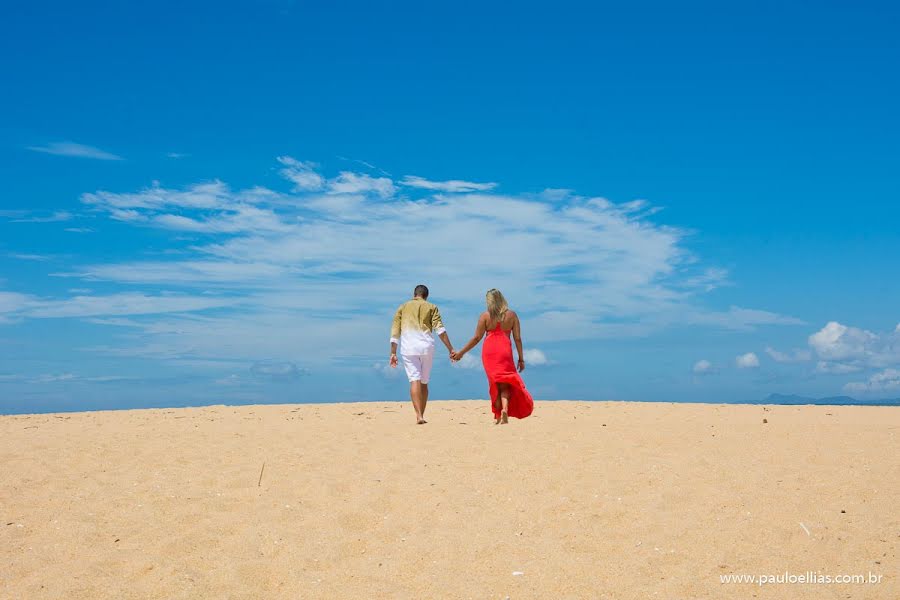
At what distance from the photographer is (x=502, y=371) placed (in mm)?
12695

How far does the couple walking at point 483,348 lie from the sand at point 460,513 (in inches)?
50.6

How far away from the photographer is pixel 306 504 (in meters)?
7.55

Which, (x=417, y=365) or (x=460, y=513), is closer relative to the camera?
(x=460, y=513)

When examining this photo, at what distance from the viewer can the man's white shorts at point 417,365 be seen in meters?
13.4

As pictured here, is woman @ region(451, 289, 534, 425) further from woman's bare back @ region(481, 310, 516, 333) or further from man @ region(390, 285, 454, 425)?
man @ region(390, 285, 454, 425)

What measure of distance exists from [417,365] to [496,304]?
195 centimetres

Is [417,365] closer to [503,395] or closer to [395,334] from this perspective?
[395,334]

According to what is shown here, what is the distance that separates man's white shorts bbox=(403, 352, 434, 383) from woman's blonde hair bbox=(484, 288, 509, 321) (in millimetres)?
1497

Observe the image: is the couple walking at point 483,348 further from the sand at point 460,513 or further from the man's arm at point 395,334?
the sand at point 460,513

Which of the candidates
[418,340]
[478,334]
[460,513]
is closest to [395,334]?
[418,340]

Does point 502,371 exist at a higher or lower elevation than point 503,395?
higher

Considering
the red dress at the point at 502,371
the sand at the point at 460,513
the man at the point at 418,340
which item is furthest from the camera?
the man at the point at 418,340

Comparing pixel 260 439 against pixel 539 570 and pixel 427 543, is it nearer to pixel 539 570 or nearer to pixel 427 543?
pixel 427 543

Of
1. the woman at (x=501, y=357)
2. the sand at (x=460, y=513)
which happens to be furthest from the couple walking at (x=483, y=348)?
the sand at (x=460, y=513)
